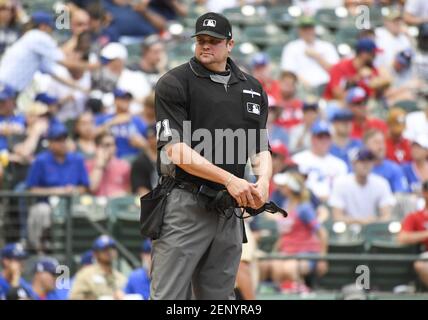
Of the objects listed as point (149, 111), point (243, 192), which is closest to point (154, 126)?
point (149, 111)

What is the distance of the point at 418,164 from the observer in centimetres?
1312

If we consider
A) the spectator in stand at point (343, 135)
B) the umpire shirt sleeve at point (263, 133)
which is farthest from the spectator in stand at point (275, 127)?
the umpire shirt sleeve at point (263, 133)

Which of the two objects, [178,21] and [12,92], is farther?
[178,21]

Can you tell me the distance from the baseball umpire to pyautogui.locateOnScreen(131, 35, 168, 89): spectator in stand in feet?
25.0

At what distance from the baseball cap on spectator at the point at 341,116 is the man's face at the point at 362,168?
1146 millimetres

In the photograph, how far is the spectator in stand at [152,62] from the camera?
14.3 meters

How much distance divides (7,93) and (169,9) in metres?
4.22

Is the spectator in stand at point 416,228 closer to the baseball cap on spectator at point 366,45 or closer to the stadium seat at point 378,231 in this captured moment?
the stadium seat at point 378,231

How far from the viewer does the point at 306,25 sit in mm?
15000

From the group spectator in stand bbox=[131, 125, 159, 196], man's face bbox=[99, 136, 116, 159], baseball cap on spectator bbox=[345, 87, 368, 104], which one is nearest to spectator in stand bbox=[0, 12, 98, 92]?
man's face bbox=[99, 136, 116, 159]

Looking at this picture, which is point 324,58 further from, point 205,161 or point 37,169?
point 205,161
